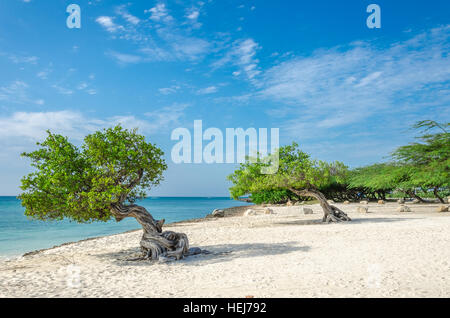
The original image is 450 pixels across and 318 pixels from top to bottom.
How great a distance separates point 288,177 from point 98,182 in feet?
38.2

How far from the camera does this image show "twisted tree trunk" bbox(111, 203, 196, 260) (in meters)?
11.9

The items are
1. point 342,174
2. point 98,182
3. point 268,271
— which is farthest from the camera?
point 342,174

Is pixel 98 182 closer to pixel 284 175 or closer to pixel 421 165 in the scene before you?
pixel 284 175

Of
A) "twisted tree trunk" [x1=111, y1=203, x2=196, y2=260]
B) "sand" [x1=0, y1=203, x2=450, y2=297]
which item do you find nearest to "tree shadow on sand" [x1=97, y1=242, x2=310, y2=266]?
"sand" [x1=0, y1=203, x2=450, y2=297]

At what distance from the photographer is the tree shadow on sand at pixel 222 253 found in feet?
37.6

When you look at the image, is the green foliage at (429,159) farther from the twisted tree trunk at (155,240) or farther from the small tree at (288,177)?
the twisted tree trunk at (155,240)

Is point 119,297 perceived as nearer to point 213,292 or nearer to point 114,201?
point 213,292

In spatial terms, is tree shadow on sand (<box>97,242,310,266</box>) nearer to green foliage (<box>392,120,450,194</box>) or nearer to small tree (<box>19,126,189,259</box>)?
small tree (<box>19,126,189,259</box>)

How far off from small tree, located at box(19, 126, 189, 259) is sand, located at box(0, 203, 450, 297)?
1.48 metres

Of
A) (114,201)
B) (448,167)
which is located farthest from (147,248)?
(448,167)

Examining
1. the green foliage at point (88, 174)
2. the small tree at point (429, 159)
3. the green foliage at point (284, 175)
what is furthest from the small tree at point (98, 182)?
the small tree at point (429, 159)

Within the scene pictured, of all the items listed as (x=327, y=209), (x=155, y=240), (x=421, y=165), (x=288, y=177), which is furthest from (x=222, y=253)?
(x=421, y=165)

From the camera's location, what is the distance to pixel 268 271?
30.4 feet
